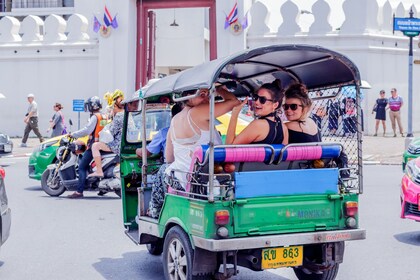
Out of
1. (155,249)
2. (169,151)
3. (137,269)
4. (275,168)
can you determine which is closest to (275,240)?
(275,168)

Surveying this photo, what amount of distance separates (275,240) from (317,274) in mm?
1047

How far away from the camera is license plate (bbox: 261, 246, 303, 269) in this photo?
20.4 feet

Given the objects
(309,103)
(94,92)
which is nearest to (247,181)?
(309,103)

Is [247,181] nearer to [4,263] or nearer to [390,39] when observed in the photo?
[4,263]

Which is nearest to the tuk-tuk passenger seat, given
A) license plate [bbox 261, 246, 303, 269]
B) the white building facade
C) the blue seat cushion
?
the blue seat cushion

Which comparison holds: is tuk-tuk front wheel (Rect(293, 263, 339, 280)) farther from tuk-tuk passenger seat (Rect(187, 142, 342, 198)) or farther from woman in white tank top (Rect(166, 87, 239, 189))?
woman in white tank top (Rect(166, 87, 239, 189))

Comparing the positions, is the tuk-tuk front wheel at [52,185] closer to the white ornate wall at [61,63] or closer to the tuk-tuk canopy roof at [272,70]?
the tuk-tuk canopy roof at [272,70]

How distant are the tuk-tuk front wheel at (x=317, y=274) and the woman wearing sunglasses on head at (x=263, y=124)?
1.20 metres

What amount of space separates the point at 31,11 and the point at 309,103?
3901 centimetres

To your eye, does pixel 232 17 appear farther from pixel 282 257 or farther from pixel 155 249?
pixel 282 257

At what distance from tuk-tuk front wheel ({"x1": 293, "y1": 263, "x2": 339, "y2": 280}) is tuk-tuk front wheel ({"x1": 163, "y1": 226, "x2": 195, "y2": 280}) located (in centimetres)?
124

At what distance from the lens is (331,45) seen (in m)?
27.8

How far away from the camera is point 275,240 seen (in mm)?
6102

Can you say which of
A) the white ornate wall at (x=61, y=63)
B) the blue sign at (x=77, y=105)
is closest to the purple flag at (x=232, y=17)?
the white ornate wall at (x=61, y=63)
